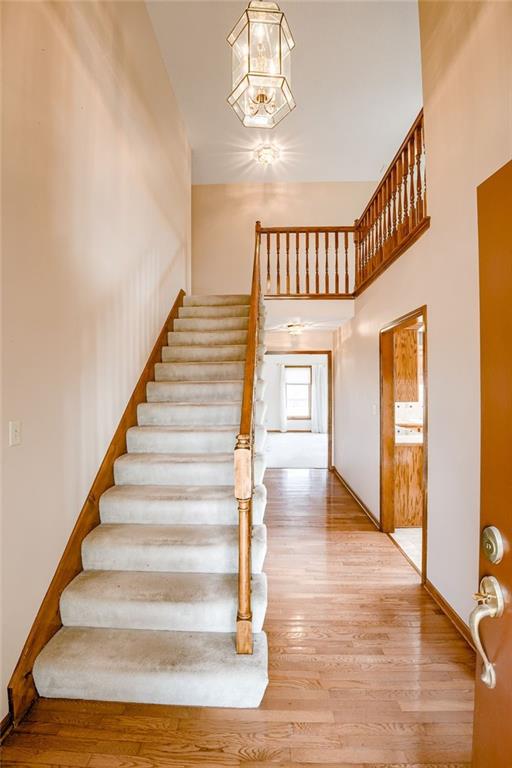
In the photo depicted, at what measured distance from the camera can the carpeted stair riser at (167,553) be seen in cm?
234

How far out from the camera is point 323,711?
6.02ft

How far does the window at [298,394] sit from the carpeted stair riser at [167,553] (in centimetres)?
1149

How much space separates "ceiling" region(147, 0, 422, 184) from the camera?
12.5 feet

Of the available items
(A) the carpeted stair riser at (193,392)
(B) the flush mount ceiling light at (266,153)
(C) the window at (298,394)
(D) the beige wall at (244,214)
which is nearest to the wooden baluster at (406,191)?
(A) the carpeted stair riser at (193,392)

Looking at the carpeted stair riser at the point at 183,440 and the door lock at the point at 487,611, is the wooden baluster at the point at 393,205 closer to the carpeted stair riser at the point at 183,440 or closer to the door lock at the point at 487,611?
the carpeted stair riser at the point at 183,440

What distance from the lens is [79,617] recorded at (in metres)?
2.11

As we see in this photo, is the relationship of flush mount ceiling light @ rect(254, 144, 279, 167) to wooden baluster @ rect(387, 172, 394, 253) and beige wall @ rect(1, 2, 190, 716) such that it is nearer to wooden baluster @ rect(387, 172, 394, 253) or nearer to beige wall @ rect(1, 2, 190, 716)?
beige wall @ rect(1, 2, 190, 716)

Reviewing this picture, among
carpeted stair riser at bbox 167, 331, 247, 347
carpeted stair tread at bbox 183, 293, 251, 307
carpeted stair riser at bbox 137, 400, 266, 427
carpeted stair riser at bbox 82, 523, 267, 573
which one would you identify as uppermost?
carpeted stair tread at bbox 183, 293, 251, 307

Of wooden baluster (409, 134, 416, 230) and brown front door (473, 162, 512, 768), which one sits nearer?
brown front door (473, 162, 512, 768)

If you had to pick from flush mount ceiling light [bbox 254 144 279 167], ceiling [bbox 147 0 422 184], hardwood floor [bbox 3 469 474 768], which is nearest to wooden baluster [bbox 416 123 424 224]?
ceiling [bbox 147 0 422 184]

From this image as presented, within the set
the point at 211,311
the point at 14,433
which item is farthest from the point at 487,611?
the point at 211,311

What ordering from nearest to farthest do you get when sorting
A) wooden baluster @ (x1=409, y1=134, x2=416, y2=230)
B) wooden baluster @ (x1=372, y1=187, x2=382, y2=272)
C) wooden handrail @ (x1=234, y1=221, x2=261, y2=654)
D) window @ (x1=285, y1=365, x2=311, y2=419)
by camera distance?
wooden handrail @ (x1=234, y1=221, x2=261, y2=654), wooden baluster @ (x1=409, y1=134, x2=416, y2=230), wooden baluster @ (x1=372, y1=187, x2=382, y2=272), window @ (x1=285, y1=365, x2=311, y2=419)

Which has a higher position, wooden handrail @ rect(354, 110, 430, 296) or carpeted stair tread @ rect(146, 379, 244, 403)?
wooden handrail @ rect(354, 110, 430, 296)

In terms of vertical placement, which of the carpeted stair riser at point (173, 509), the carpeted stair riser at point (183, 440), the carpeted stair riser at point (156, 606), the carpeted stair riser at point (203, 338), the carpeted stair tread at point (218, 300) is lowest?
the carpeted stair riser at point (156, 606)
